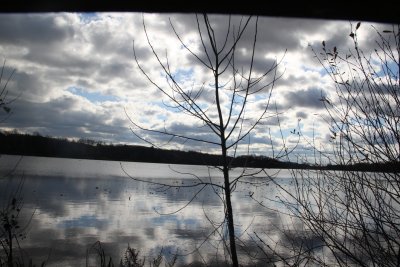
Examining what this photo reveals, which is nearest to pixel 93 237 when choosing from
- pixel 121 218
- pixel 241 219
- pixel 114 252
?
pixel 114 252

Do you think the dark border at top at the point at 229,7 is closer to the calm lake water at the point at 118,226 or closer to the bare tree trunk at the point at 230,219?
the bare tree trunk at the point at 230,219

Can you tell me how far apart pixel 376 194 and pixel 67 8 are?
371cm

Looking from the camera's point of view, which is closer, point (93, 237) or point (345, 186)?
point (345, 186)

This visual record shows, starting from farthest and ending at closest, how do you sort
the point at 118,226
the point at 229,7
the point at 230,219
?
the point at 118,226, the point at 230,219, the point at 229,7

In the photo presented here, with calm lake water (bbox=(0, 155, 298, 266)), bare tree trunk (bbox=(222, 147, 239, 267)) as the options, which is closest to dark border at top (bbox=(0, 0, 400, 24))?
bare tree trunk (bbox=(222, 147, 239, 267))

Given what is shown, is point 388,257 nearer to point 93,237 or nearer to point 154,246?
point 154,246

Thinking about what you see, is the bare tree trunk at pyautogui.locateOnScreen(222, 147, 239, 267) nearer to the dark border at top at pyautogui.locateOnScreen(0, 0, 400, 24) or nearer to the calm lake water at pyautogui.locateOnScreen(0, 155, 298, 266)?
the dark border at top at pyautogui.locateOnScreen(0, 0, 400, 24)

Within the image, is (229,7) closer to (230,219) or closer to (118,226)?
(230,219)

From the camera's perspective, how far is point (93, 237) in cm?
1556

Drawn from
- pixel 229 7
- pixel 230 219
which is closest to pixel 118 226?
pixel 230 219

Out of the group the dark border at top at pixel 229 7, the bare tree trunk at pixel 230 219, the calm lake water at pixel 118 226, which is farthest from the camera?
the calm lake water at pixel 118 226

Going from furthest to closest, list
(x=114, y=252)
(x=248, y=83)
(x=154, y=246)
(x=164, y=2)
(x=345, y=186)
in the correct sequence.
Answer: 1. (x=154, y=246)
2. (x=114, y=252)
3. (x=345, y=186)
4. (x=248, y=83)
5. (x=164, y=2)

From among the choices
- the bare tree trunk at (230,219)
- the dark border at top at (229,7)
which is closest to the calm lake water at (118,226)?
the bare tree trunk at (230,219)

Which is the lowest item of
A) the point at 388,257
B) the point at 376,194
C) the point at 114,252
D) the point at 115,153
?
the point at 114,252
